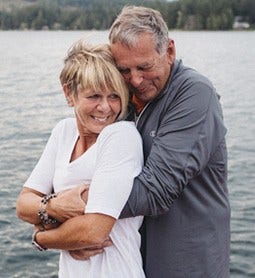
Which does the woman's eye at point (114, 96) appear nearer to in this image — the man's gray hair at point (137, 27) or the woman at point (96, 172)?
the woman at point (96, 172)

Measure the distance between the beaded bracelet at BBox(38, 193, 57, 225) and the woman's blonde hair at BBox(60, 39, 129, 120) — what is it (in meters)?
0.61

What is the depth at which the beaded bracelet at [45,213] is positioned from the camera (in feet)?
12.2

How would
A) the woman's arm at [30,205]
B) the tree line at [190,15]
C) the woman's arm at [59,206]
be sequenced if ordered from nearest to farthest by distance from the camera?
1. the woman's arm at [59,206]
2. the woman's arm at [30,205]
3. the tree line at [190,15]

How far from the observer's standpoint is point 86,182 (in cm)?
366

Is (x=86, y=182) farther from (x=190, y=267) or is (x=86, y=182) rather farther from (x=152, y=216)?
(x=190, y=267)

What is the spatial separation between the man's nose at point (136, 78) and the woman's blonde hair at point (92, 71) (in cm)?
10

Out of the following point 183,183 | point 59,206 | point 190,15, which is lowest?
point 190,15

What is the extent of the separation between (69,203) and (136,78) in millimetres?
804

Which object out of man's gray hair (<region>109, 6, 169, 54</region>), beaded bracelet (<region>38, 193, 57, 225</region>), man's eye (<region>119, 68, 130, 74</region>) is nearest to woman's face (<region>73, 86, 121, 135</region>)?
man's eye (<region>119, 68, 130, 74</region>)

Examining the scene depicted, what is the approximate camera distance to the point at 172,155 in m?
3.54

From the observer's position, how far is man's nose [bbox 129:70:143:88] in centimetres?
372

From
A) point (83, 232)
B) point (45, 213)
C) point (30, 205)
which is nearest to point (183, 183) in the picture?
point (83, 232)

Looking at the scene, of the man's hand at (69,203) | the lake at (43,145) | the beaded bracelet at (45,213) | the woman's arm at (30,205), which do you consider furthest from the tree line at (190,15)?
the man's hand at (69,203)

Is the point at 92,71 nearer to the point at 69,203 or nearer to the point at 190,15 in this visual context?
the point at 69,203
